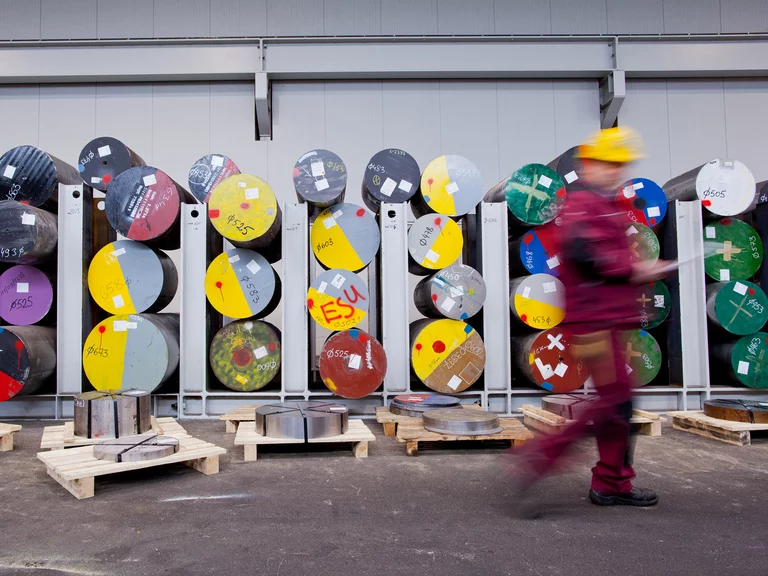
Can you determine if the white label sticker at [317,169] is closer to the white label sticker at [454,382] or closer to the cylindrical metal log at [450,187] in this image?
the cylindrical metal log at [450,187]

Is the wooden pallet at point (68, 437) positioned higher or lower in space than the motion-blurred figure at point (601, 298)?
lower

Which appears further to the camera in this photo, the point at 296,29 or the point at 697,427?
the point at 296,29

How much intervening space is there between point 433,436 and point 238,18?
6204 mm

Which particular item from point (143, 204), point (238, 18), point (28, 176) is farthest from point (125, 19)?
point (143, 204)

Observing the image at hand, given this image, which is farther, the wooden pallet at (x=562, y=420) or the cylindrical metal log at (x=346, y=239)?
the cylindrical metal log at (x=346, y=239)

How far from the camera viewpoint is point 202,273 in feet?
16.1

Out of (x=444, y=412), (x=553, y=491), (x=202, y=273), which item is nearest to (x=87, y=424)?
(x=202, y=273)

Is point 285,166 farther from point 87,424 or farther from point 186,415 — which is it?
point 87,424

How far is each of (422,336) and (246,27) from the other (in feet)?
16.7

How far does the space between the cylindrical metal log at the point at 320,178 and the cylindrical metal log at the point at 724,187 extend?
356 centimetres

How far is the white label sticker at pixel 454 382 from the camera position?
15.4 feet

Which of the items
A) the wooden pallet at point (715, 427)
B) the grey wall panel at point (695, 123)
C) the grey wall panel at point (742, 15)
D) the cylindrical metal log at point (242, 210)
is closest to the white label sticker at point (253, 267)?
the cylindrical metal log at point (242, 210)

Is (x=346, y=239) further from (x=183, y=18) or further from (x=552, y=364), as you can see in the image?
(x=183, y=18)

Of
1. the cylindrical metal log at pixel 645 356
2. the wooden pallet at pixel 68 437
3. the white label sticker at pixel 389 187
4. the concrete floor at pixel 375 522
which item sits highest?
the white label sticker at pixel 389 187
